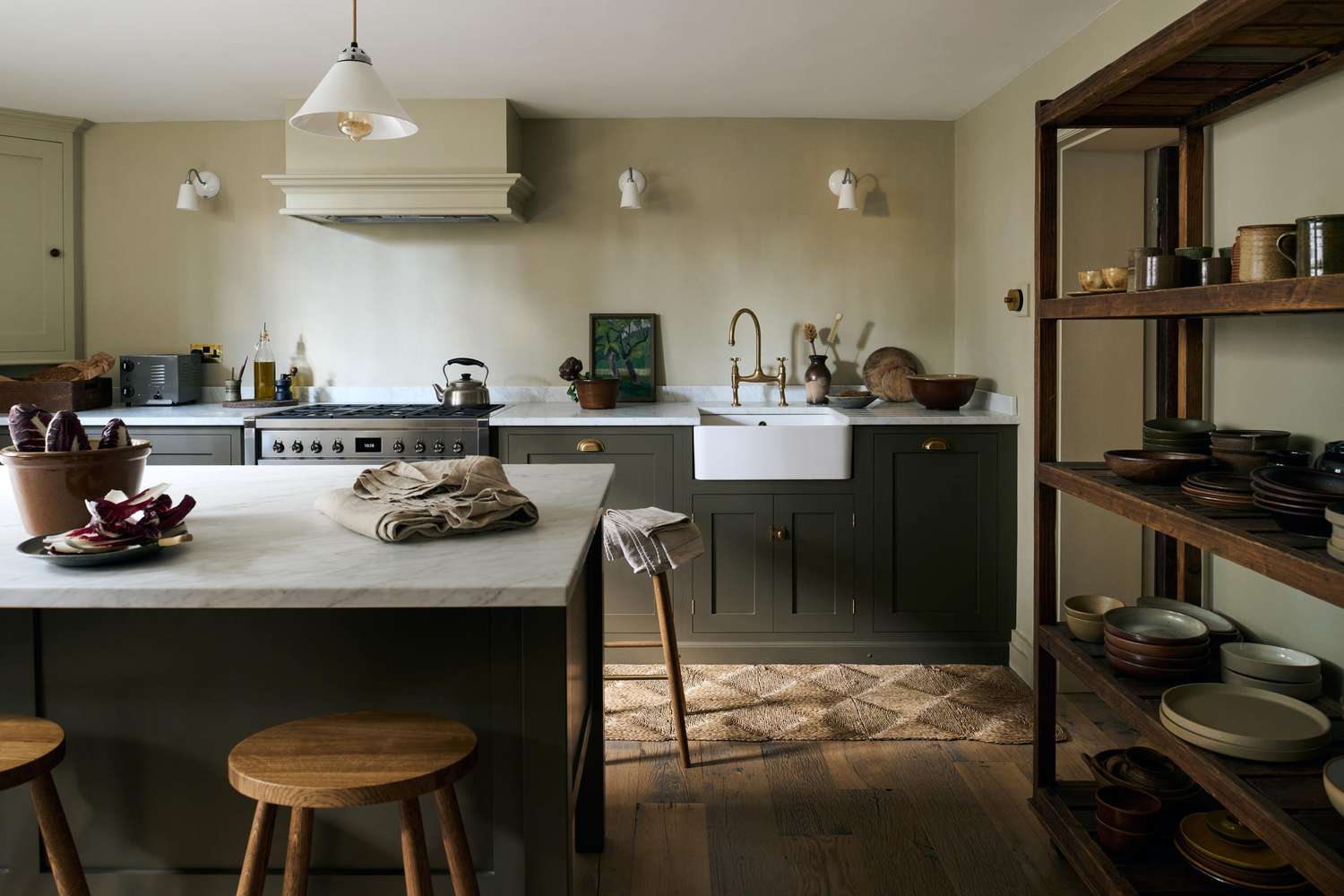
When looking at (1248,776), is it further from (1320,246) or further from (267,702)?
(267,702)

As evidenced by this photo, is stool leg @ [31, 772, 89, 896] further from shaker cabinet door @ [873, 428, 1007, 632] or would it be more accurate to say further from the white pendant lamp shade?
shaker cabinet door @ [873, 428, 1007, 632]

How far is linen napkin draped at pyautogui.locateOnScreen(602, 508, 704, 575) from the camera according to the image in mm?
2752

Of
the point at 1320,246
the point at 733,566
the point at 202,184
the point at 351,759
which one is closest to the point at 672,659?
the point at 733,566

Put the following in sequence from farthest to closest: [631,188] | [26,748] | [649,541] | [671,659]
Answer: [631,188]
[671,659]
[649,541]
[26,748]

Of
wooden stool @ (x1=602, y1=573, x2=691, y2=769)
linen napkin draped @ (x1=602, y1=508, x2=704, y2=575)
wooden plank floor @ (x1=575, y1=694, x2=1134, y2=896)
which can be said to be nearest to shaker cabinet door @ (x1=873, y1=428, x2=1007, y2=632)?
wooden plank floor @ (x1=575, y1=694, x2=1134, y2=896)

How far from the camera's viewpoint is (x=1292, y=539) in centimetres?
165

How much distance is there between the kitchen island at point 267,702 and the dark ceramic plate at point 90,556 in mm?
28

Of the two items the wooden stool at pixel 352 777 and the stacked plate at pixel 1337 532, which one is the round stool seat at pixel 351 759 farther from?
the stacked plate at pixel 1337 532

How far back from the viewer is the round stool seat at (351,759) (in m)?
1.36

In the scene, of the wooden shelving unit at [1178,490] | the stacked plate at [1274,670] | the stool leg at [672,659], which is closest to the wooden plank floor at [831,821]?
the stool leg at [672,659]

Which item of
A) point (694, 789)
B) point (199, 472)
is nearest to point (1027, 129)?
point (694, 789)

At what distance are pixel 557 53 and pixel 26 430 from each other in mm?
2448

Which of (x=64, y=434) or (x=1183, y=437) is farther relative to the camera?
(x=1183, y=437)

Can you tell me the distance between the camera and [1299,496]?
1660mm
